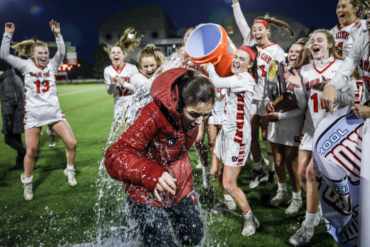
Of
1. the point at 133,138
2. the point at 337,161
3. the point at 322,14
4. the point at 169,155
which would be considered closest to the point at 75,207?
the point at 169,155

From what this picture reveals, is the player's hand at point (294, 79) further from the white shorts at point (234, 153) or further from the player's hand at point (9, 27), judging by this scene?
the player's hand at point (9, 27)

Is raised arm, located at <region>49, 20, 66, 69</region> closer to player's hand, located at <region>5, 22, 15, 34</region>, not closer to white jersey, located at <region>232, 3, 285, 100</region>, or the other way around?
player's hand, located at <region>5, 22, 15, 34</region>

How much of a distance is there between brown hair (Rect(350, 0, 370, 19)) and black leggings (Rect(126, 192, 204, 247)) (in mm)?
3695

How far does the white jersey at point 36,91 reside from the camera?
398 centimetres

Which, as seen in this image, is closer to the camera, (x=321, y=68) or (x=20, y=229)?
(x=321, y=68)

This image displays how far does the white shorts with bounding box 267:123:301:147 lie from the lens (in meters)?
3.26

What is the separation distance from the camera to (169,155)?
1.94 m

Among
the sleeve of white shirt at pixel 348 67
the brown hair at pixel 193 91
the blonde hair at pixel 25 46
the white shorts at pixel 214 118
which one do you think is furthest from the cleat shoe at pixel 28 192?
the sleeve of white shirt at pixel 348 67

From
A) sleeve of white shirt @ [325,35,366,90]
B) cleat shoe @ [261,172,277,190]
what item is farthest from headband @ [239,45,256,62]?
cleat shoe @ [261,172,277,190]

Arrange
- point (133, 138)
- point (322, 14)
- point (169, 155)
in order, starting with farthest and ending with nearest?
point (322, 14)
point (169, 155)
point (133, 138)

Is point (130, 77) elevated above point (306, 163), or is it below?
above

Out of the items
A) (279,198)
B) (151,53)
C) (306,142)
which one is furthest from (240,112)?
(151,53)

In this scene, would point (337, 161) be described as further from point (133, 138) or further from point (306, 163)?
point (133, 138)

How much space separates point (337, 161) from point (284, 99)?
4.80ft
